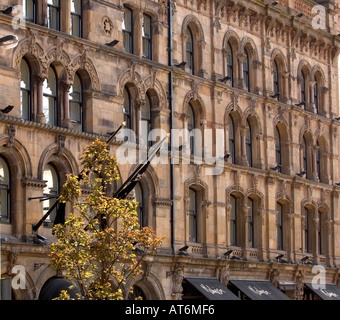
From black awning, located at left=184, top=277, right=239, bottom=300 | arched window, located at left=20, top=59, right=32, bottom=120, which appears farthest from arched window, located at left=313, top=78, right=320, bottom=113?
arched window, located at left=20, top=59, right=32, bottom=120

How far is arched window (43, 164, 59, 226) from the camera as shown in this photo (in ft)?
112

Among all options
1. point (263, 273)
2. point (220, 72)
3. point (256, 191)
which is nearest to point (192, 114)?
point (220, 72)

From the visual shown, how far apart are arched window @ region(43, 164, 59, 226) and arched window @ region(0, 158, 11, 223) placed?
5.14ft

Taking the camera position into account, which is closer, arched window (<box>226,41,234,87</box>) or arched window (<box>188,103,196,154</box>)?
arched window (<box>188,103,196,154</box>)

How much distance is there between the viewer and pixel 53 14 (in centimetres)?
3547

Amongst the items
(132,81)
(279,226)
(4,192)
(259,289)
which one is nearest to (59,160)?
(4,192)

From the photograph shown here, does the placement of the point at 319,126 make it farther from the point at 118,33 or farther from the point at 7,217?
the point at 7,217

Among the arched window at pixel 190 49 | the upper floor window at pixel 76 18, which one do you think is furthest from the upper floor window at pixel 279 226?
the upper floor window at pixel 76 18

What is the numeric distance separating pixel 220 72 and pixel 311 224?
11.6m

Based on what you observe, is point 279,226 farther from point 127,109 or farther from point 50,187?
point 50,187

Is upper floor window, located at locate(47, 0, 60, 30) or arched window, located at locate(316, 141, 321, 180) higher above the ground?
upper floor window, located at locate(47, 0, 60, 30)

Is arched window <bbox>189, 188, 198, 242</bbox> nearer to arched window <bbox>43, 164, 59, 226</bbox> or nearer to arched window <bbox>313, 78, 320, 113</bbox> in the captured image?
arched window <bbox>43, 164, 59, 226</bbox>

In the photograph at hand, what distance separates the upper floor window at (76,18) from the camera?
120ft

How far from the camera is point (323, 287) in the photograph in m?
50.8
